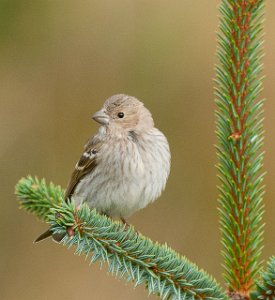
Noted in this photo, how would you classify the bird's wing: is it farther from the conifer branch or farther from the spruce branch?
the conifer branch

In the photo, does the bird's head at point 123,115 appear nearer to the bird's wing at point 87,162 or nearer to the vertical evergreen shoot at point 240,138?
the bird's wing at point 87,162

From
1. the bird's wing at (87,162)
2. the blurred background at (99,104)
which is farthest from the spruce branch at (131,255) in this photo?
the blurred background at (99,104)

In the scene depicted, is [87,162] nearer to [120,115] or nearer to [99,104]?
[120,115]

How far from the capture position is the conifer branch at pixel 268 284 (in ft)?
8.66

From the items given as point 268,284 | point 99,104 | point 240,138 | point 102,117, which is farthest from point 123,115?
point 268,284

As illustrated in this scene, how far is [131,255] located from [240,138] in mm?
651

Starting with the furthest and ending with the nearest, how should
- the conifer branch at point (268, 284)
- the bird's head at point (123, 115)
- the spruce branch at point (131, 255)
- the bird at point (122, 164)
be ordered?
the bird's head at point (123, 115) → the bird at point (122, 164) → the spruce branch at point (131, 255) → the conifer branch at point (268, 284)

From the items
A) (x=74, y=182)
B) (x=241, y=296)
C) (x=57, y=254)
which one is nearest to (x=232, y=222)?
(x=241, y=296)

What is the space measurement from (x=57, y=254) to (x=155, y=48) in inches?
78.2

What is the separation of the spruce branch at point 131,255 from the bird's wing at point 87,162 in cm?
198

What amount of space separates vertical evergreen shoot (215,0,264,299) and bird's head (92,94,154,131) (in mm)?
2182

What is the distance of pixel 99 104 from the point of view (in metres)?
6.36

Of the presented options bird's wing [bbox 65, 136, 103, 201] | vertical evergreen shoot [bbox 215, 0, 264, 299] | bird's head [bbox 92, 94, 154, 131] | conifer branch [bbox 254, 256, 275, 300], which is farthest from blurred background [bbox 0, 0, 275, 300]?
conifer branch [bbox 254, 256, 275, 300]

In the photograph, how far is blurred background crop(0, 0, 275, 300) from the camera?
5.90m
